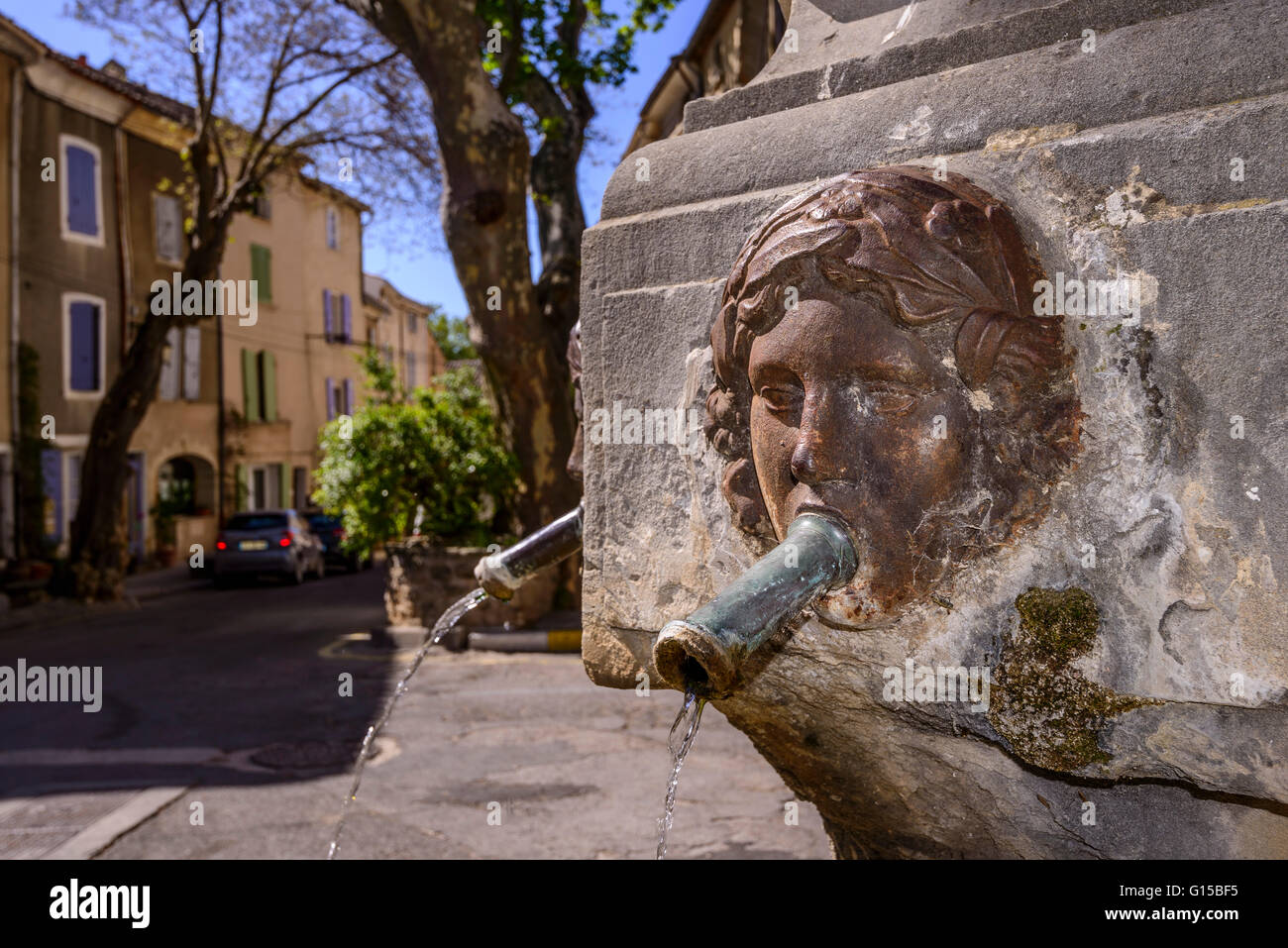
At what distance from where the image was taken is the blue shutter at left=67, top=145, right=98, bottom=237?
1628 centimetres

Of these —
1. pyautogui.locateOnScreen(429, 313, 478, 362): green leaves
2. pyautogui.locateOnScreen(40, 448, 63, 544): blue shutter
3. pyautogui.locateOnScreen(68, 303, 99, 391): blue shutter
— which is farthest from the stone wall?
pyautogui.locateOnScreen(429, 313, 478, 362): green leaves

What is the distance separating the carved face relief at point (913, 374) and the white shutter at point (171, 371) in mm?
19973

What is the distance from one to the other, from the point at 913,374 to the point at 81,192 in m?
18.2

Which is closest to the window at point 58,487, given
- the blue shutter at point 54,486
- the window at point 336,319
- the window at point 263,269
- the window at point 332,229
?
the blue shutter at point 54,486

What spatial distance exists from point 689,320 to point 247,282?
21070mm

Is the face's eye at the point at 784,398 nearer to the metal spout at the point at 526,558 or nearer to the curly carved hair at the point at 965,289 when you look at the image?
the curly carved hair at the point at 965,289

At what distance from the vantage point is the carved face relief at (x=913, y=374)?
1.42 meters

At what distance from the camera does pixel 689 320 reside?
1.79 metres

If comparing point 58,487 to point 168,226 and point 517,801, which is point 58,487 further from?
point 517,801

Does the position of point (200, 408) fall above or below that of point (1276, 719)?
above
